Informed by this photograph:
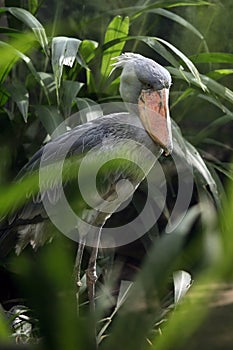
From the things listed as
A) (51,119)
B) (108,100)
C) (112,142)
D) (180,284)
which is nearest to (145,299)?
(112,142)

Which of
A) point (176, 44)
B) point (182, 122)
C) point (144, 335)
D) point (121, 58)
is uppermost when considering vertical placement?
point (144, 335)

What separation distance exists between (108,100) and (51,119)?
9.6 inches

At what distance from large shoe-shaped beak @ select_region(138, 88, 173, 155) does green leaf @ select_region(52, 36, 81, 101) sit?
0.28m

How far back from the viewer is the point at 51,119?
2.04 meters

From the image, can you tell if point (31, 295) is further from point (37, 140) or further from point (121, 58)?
point (37, 140)

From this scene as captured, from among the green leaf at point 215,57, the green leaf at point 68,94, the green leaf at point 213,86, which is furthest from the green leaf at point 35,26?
the green leaf at point 215,57

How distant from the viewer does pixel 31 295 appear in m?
0.31

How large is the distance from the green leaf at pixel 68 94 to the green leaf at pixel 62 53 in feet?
0.42

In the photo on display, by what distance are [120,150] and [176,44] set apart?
1.30 metres

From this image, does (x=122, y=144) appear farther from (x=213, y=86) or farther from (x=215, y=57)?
(x=215, y=57)

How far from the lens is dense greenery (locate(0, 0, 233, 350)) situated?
321 mm

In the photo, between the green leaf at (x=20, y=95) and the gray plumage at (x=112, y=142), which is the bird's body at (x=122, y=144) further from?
the green leaf at (x=20, y=95)

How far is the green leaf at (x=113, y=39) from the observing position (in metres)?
Answer: 2.25

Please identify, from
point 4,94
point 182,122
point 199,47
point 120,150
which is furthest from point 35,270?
point 199,47
